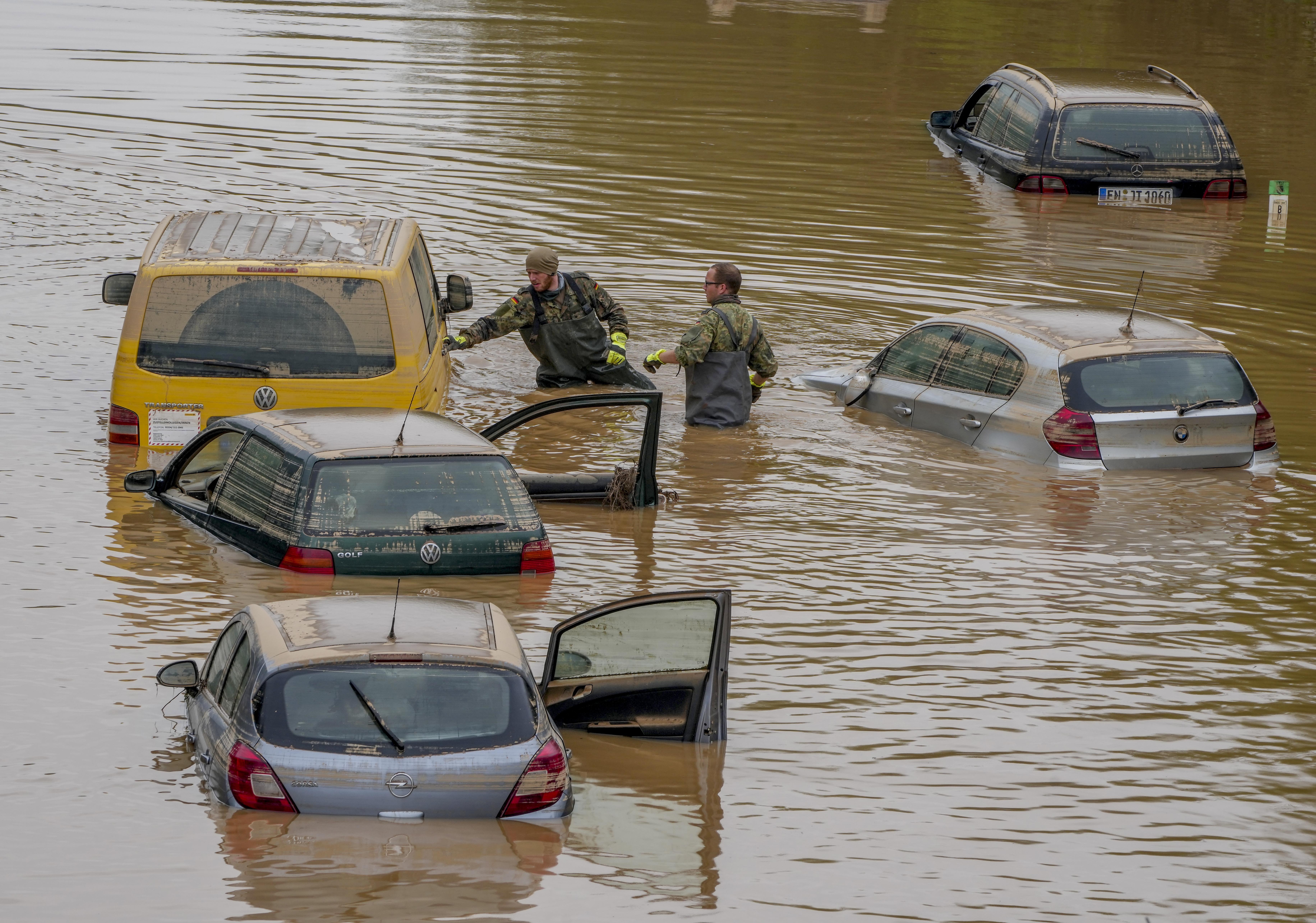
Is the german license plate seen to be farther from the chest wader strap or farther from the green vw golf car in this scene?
the green vw golf car

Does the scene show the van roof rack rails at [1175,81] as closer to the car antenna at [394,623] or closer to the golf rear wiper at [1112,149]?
the golf rear wiper at [1112,149]

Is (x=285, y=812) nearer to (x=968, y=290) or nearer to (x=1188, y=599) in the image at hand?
(x=1188, y=599)

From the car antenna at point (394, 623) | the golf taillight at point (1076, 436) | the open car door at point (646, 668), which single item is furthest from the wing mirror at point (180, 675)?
the golf taillight at point (1076, 436)

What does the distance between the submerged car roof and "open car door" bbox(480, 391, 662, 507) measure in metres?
0.79

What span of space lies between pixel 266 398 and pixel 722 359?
441 centimetres

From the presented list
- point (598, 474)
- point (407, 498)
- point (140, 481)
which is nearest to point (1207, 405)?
point (598, 474)

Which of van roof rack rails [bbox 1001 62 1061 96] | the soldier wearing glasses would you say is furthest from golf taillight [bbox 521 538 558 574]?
→ van roof rack rails [bbox 1001 62 1061 96]

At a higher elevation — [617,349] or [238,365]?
[238,365]

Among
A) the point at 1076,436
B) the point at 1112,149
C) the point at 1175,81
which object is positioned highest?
the point at 1175,81

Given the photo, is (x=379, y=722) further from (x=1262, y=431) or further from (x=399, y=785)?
(x=1262, y=431)

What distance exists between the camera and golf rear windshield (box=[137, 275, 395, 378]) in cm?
1245

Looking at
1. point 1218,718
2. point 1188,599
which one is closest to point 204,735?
point 1218,718

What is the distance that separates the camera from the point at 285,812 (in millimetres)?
7547

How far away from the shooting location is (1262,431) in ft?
47.7
